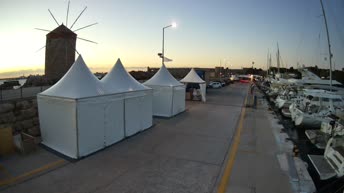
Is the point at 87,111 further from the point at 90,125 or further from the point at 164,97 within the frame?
the point at 164,97

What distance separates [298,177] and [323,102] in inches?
447

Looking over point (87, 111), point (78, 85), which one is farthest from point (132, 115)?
point (78, 85)

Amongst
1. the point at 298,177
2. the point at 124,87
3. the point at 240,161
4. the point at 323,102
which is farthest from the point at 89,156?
the point at 323,102

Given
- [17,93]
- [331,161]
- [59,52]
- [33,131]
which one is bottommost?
[331,161]

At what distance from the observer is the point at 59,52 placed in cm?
2483

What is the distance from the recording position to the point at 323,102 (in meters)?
15.1

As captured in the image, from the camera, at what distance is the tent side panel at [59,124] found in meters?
7.25

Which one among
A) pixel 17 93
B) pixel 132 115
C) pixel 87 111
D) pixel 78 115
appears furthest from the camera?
pixel 17 93

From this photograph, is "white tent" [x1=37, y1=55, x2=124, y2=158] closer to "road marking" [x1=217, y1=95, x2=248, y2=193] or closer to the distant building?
"road marking" [x1=217, y1=95, x2=248, y2=193]

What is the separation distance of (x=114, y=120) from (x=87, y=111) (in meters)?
1.42

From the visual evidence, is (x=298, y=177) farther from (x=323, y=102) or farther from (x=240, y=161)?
(x=323, y=102)

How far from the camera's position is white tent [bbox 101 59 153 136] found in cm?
944

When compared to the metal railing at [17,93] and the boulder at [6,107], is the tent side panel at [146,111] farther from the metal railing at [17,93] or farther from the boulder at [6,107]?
the boulder at [6,107]

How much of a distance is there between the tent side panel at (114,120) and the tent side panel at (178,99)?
19.5 ft
